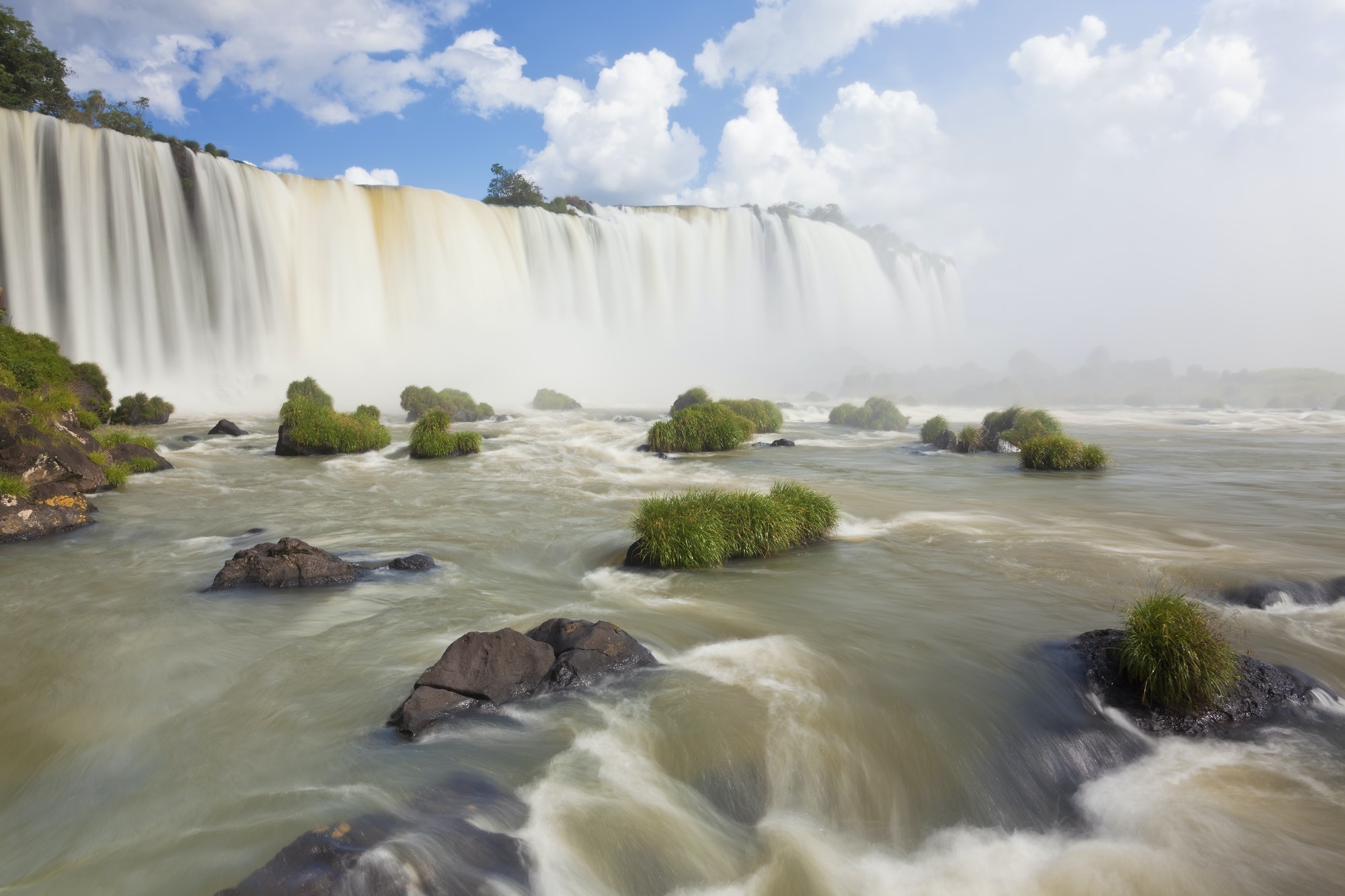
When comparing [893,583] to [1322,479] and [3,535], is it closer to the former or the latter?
[3,535]

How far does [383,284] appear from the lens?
46562 millimetres

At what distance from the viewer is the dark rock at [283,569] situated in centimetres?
848

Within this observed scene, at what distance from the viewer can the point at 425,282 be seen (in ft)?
158

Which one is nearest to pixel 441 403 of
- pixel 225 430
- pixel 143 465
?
pixel 225 430

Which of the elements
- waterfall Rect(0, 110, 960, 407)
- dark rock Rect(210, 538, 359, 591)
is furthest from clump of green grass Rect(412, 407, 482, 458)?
waterfall Rect(0, 110, 960, 407)

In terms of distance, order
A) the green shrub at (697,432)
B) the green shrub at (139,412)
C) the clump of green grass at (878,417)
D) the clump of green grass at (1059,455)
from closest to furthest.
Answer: the clump of green grass at (1059,455)
the green shrub at (697,432)
the green shrub at (139,412)
the clump of green grass at (878,417)

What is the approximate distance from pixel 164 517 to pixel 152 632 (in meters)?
6.49

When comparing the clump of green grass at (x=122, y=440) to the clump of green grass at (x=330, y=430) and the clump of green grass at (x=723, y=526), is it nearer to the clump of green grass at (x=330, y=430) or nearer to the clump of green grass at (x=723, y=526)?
the clump of green grass at (x=330, y=430)

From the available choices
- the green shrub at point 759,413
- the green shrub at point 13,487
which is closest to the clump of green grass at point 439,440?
the green shrub at point 13,487

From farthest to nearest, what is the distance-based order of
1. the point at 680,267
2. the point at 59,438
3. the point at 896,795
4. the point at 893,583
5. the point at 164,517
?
the point at 680,267
the point at 59,438
the point at 164,517
the point at 893,583
the point at 896,795

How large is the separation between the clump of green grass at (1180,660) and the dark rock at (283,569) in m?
8.56

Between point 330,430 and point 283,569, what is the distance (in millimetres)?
13505

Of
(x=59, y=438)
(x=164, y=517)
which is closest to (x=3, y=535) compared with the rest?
(x=164, y=517)

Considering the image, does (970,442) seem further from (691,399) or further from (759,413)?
(691,399)
